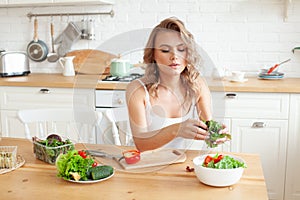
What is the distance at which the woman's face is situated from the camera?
53.6 inches

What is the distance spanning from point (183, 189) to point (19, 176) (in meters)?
0.59

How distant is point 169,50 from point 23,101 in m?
2.04

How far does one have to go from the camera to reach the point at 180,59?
1.39m

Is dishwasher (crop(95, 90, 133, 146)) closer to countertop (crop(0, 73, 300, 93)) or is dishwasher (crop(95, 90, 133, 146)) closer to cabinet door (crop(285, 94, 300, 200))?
countertop (crop(0, 73, 300, 93))

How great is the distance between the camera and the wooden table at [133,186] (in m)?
1.25

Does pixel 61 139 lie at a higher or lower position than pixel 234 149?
higher

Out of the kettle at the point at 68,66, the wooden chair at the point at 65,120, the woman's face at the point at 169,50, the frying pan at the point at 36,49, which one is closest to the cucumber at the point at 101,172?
the wooden chair at the point at 65,120

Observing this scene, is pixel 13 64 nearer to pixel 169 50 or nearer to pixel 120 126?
pixel 120 126

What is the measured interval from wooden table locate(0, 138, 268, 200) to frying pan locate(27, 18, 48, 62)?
217 centimetres

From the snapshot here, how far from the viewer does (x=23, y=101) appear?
10.1ft

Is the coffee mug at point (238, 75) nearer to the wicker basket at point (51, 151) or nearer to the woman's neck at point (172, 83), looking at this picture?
the woman's neck at point (172, 83)

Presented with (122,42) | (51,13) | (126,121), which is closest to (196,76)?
(126,121)

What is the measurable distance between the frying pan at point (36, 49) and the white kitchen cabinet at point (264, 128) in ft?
5.63

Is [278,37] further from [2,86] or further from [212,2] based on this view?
[2,86]
